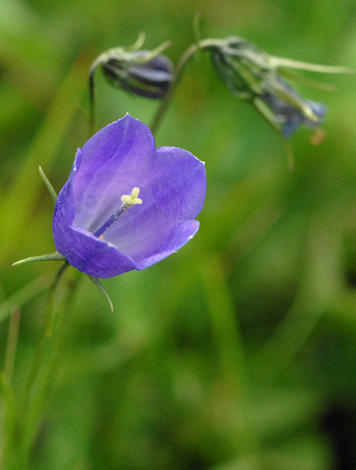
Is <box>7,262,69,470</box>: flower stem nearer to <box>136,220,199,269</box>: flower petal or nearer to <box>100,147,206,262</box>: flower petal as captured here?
<box>100,147,206,262</box>: flower petal

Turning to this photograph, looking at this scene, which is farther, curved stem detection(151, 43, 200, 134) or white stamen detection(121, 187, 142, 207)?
curved stem detection(151, 43, 200, 134)

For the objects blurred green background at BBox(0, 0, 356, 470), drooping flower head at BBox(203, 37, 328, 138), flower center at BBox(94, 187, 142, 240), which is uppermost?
drooping flower head at BBox(203, 37, 328, 138)

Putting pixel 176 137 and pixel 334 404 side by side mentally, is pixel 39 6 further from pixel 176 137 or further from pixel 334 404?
pixel 334 404

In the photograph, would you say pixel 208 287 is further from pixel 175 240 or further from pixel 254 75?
pixel 175 240

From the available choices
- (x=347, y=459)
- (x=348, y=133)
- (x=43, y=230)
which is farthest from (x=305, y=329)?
(x=43, y=230)

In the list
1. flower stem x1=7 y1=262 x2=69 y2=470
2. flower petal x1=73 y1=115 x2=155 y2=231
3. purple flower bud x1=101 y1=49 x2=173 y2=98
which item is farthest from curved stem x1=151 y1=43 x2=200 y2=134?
flower stem x1=7 y1=262 x2=69 y2=470

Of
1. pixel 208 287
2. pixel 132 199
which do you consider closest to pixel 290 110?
pixel 132 199

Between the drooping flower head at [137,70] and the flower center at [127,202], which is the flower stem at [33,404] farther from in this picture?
the drooping flower head at [137,70]
